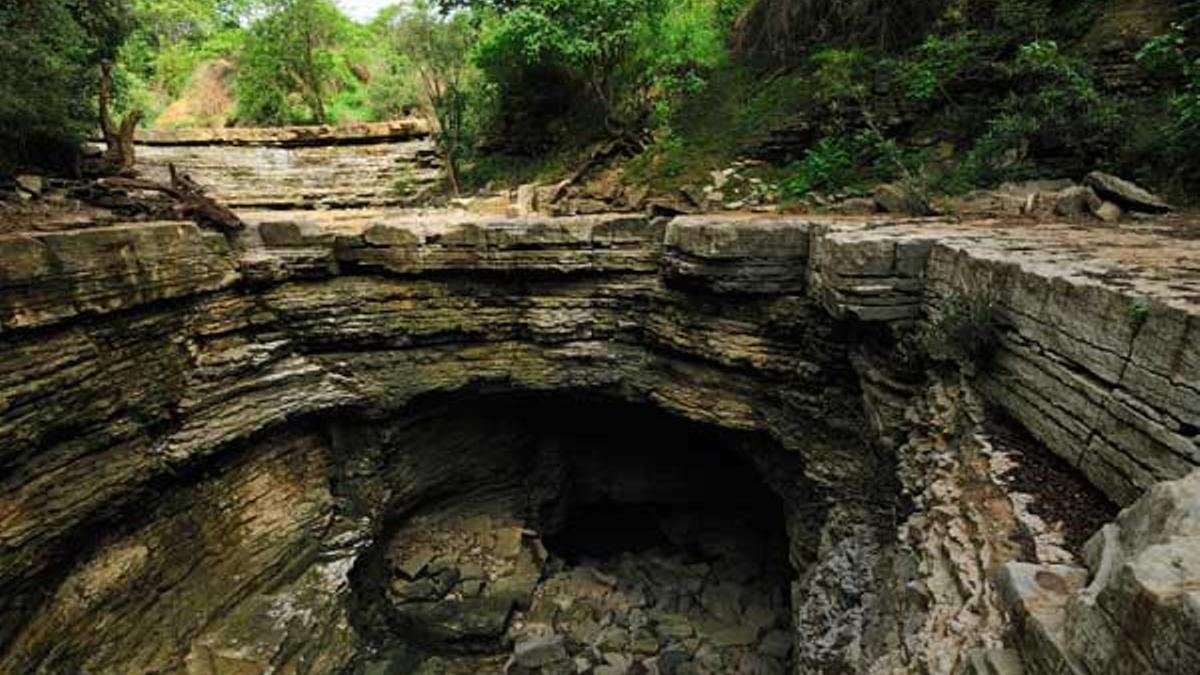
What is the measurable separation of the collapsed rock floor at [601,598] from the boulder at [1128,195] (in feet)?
20.5

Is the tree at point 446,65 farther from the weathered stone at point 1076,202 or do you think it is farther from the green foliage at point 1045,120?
the weathered stone at point 1076,202

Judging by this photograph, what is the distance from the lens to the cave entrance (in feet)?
26.5

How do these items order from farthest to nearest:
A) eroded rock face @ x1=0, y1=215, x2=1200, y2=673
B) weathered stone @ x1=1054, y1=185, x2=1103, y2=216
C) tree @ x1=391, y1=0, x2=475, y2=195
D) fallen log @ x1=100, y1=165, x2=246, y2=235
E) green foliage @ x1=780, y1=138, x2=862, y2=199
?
tree @ x1=391, y1=0, x2=475, y2=195, green foliage @ x1=780, y1=138, x2=862, y2=199, fallen log @ x1=100, y1=165, x2=246, y2=235, weathered stone @ x1=1054, y1=185, x2=1103, y2=216, eroded rock face @ x1=0, y1=215, x2=1200, y2=673

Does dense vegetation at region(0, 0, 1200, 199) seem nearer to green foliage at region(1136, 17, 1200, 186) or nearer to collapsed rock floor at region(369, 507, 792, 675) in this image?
green foliage at region(1136, 17, 1200, 186)

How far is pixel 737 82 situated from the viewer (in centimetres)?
1138

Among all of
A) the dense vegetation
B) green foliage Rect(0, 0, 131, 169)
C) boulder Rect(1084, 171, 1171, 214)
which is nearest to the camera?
boulder Rect(1084, 171, 1171, 214)

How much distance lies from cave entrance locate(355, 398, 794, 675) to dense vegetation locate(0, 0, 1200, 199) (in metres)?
4.58

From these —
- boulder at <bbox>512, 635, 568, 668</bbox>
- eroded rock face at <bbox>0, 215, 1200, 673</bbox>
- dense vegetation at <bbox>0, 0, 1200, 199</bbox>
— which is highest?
dense vegetation at <bbox>0, 0, 1200, 199</bbox>

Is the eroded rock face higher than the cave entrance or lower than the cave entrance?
higher

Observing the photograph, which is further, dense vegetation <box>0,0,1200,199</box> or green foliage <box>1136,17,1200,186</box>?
dense vegetation <box>0,0,1200,199</box>

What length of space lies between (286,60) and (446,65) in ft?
17.7

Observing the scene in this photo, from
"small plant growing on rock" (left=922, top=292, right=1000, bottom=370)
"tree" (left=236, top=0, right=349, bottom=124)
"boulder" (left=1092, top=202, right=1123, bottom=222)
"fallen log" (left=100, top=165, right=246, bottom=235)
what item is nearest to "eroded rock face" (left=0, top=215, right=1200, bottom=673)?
"small plant growing on rock" (left=922, top=292, right=1000, bottom=370)

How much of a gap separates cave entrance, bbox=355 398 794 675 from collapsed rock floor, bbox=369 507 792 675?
21mm

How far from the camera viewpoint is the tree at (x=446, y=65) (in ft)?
42.2
